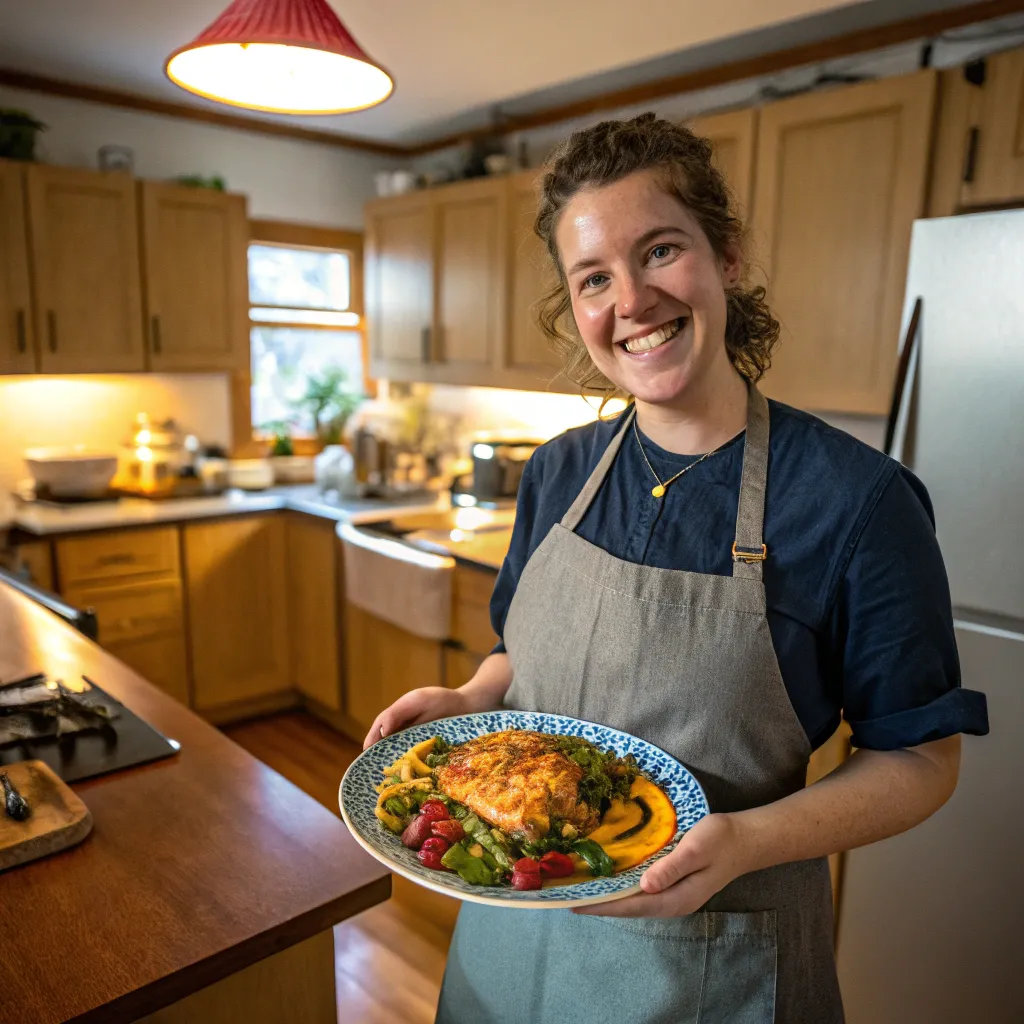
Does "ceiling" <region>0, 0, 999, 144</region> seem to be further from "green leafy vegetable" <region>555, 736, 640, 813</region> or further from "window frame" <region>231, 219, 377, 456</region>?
"green leafy vegetable" <region>555, 736, 640, 813</region>

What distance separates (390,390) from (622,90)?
6.02ft

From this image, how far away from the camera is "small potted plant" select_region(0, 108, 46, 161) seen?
3.07 metres

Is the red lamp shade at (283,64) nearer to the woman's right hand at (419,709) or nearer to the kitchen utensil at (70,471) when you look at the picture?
the woman's right hand at (419,709)

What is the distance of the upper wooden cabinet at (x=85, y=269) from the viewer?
10.3ft

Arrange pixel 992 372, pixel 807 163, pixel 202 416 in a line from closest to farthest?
1. pixel 992 372
2. pixel 807 163
3. pixel 202 416

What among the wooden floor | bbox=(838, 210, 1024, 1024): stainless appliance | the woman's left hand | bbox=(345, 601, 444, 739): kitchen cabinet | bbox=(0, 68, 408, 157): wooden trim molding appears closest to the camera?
the woman's left hand

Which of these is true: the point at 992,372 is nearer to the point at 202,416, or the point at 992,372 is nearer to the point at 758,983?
the point at 758,983

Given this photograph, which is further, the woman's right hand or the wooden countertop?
the woman's right hand

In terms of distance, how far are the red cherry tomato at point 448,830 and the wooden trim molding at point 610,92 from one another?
252 centimetres

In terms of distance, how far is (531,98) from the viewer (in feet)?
11.2

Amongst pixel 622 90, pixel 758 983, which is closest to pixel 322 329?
pixel 622 90

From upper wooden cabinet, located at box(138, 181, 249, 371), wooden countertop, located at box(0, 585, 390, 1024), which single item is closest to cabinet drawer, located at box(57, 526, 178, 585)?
upper wooden cabinet, located at box(138, 181, 249, 371)

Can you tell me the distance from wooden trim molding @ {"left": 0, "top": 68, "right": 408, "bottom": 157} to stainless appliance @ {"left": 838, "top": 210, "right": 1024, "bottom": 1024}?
3.06 meters

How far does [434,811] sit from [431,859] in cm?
6
